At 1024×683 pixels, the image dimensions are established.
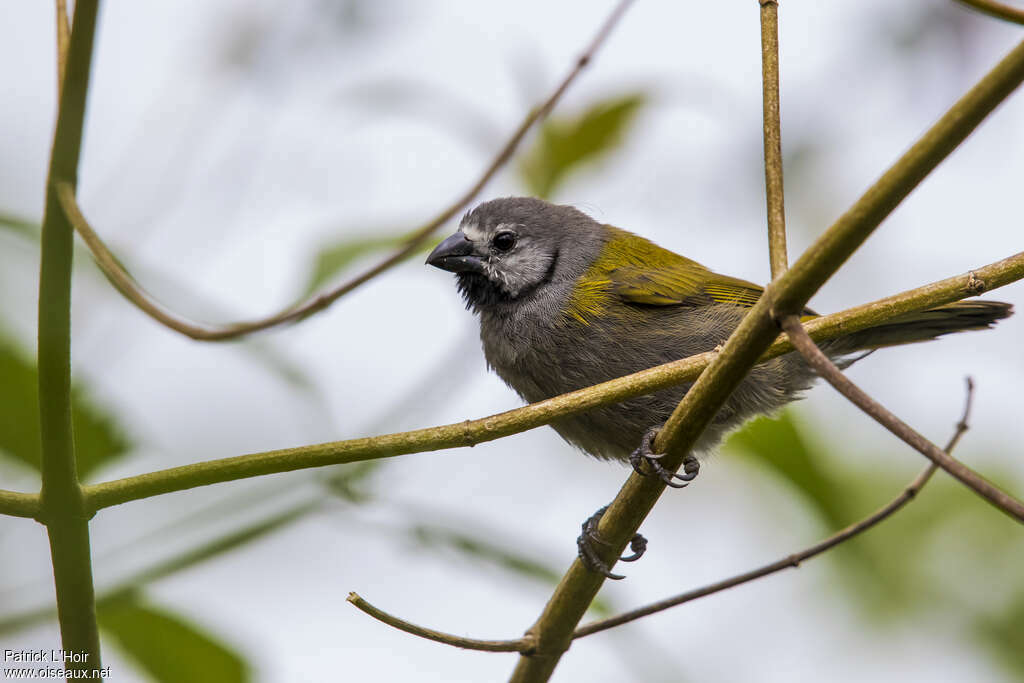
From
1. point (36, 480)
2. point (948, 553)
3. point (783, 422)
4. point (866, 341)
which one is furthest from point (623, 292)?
point (36, 480)

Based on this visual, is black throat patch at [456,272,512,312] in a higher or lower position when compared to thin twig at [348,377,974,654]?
higher

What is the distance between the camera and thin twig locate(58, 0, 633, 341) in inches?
80.7

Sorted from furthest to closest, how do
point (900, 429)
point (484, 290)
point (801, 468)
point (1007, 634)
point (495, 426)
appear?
point (484, 290) → point (1007, 634) → point (801, 468) → point (495, 426) → point (900, 429)

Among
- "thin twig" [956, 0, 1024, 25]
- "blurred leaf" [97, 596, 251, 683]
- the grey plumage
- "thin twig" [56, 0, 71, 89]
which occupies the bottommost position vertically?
"blurred leaf" [97, 596, 251, 683]

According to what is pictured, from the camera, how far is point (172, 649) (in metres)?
Answer: 2.14

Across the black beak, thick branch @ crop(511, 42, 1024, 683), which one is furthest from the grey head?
thick branch @ crop(511, 42, 1024, 683)

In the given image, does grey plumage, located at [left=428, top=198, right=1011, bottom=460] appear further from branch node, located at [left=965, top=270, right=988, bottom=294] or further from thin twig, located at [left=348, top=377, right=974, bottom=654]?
branch node, located at [left=965, top=270, right=988, bottom=294]

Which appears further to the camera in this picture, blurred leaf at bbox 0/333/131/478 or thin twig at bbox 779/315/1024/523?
blurred leaf at bbox 0/333/131/478

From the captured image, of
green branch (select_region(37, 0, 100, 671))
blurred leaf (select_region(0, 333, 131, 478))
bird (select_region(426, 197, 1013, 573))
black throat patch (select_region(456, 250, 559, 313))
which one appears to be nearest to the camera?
green branch (select_region(37, 0, 100, 671))

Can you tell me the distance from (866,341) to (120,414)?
2807 mm

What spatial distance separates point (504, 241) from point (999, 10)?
8.29ft

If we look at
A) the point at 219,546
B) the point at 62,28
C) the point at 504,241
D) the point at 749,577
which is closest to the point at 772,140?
the point at 749,577

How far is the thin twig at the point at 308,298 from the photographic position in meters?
2.05

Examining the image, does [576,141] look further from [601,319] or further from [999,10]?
[999,10]
